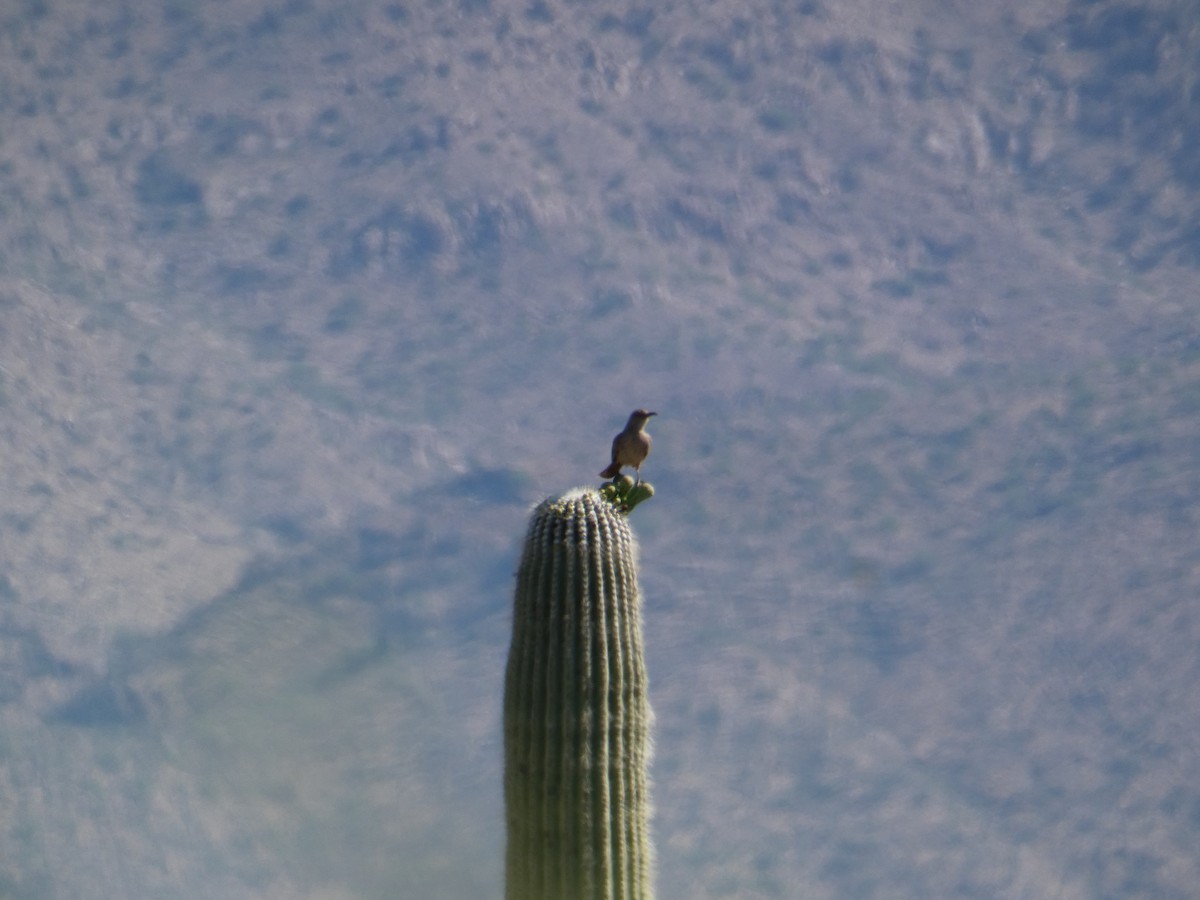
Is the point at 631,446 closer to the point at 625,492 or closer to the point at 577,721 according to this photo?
the point at 625,492

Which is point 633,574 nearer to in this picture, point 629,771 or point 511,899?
point 629,771

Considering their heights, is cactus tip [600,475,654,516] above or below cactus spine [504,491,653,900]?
above

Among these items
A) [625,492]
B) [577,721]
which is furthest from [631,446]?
[577,721]

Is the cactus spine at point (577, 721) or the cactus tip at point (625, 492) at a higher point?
the cactus tip at point (625, 492)

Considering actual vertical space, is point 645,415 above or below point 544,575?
above

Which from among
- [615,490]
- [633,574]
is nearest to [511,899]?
[633,574]
